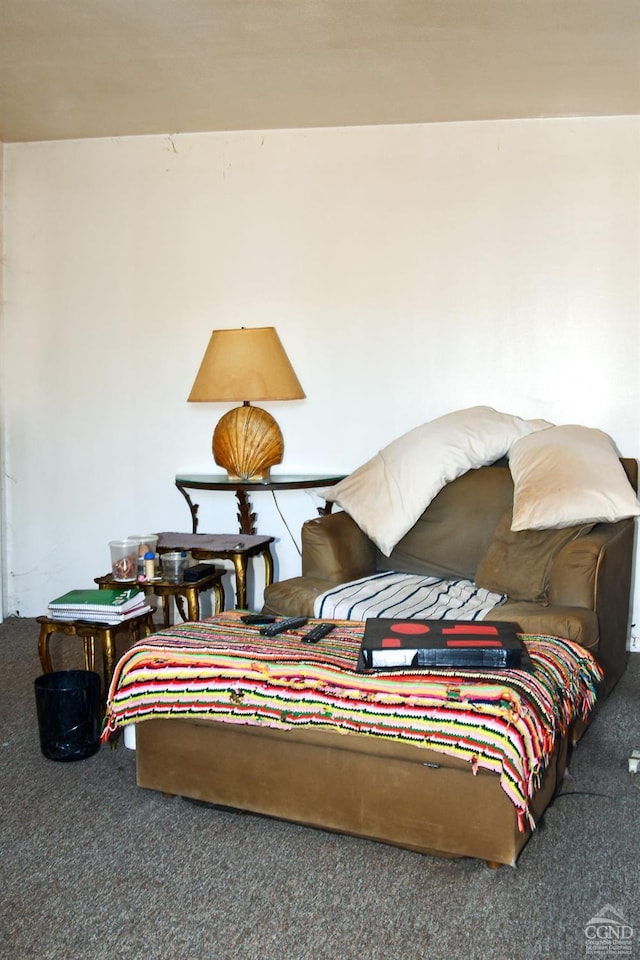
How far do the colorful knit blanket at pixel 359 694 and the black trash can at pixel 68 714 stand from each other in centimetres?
25

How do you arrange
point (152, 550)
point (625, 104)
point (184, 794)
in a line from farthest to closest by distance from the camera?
point (625, 104) < point (152, 550) < point (184, 794)

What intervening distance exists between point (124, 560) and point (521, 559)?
1.33 m

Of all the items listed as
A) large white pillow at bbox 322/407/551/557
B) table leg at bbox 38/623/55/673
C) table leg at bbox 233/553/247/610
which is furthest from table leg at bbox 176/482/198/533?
table leg at bbox 38/623/55/673

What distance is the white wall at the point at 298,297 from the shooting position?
12.6 feet

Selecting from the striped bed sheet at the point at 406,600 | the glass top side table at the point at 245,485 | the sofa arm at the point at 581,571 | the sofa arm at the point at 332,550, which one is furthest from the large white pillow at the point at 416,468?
the sofa arm at the point at 581,571

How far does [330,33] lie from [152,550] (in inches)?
72.5

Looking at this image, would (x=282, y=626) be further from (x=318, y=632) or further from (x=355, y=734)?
(x=355, y=734)

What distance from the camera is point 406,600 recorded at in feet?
9.77

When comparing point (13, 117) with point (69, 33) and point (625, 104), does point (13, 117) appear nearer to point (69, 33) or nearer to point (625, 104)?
point (69, 33)

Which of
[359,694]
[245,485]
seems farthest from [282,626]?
[245,485]

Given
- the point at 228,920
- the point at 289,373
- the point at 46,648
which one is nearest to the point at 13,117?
the point at 289,373

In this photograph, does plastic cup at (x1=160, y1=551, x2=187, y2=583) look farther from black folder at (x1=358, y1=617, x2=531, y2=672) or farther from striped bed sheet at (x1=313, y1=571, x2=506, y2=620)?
black folder at (x1=358, y1=617, x2=531, y2=672)

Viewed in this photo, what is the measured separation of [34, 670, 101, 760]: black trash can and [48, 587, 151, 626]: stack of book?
0.18m

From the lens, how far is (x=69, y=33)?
9.89 ft
